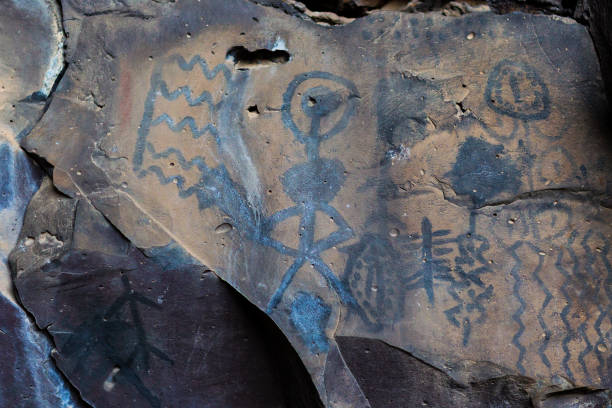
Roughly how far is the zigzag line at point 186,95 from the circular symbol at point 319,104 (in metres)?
0.20

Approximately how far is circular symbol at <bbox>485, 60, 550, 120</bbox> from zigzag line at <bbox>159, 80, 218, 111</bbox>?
0.75 meters

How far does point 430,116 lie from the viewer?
1.48 meters

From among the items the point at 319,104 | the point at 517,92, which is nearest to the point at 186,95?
the point at 319,104

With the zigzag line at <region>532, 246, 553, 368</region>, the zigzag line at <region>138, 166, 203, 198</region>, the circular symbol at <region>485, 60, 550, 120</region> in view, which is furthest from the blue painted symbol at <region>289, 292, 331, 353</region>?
the circular symbol at <region>485, 60, 550, 120</region>

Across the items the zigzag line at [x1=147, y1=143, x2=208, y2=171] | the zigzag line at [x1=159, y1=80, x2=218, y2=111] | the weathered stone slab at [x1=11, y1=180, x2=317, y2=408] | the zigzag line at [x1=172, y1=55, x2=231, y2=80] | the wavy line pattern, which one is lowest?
the weathered stone slab at [x1=11, y1=180, x2=317, y2=408]

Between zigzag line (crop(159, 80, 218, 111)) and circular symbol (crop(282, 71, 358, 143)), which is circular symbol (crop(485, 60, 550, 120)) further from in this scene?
zigzag line (crop(159, 80, 218, 111))

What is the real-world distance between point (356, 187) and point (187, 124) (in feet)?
1.58

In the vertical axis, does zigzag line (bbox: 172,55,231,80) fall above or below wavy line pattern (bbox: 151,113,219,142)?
above

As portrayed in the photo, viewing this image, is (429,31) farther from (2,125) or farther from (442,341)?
(2,125)

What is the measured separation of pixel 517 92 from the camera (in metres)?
1.47

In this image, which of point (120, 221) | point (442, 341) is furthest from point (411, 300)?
point (120, 221)

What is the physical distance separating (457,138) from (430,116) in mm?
94

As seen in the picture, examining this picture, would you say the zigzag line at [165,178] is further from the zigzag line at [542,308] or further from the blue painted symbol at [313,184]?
the zigzag line at [542,308]

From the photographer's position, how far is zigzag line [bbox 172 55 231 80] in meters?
1.45
